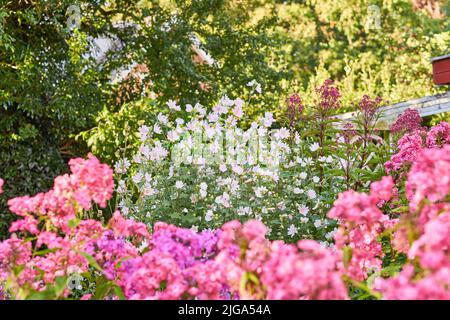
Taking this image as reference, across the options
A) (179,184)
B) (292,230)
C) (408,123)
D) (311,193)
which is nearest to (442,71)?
(408,123)

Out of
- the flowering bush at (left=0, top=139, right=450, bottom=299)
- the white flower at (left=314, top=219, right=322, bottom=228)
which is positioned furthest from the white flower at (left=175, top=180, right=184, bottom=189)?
the flowering bush at (left=0, top=139, right=450, bottom=299)

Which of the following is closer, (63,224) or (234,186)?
(63,224)

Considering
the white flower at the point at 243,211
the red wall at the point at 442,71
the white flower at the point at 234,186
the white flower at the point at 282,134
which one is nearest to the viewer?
the white flower at the point at 243,211

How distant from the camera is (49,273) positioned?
250cm

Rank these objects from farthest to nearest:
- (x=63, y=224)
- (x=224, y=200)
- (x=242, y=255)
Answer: (x=224, y=200) < (x=63, y=224) < (x=242, y=255)

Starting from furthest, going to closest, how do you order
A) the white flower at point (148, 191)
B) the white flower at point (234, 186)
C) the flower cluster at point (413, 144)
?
the white flower at point (148, 191), the white flower at point (234, 186), the flower cluster at point (413, 144)

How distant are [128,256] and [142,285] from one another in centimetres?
33

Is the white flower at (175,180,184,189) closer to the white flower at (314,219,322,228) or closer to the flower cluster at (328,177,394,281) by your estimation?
the white flower at (314,219,322,228)

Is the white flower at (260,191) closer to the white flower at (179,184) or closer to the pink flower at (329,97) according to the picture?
the white flower at (179,184)

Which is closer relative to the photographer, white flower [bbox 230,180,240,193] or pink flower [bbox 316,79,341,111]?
white flower [bbox 230,180,240,193]

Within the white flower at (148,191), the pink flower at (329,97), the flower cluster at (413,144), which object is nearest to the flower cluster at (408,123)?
the flower cluster at (413,144)

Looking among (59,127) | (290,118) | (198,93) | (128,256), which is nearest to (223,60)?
(198,93)

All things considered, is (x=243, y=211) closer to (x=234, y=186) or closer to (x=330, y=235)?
(x=234, y=186)

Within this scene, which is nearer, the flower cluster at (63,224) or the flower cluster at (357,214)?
the flower cluster at (357,214)
